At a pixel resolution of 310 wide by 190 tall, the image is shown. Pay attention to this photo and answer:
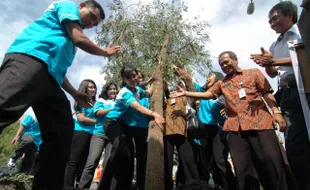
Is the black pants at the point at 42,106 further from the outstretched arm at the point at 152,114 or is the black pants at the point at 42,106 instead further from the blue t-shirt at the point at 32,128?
the blue t-shirt at the point at 32,128

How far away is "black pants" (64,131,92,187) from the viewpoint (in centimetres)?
389

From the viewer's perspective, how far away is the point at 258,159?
273cm

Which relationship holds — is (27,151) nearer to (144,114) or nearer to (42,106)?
(144,114)

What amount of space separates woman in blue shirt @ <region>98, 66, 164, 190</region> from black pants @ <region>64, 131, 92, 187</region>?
2.11 feet

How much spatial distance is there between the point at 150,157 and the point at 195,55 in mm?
5969

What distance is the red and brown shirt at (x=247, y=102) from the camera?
9.32 feet

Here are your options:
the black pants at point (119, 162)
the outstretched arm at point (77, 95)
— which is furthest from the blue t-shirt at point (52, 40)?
the black pants at point (119, 162)

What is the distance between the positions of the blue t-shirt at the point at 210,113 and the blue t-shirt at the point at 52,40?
8.49ft

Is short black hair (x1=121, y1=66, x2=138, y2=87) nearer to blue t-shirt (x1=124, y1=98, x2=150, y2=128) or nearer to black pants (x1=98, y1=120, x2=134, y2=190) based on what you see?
blue t-shirt (x1=124, y1=98, x2=150, y2=128)

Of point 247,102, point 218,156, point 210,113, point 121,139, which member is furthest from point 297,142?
point 121,139

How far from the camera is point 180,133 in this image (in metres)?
3.81

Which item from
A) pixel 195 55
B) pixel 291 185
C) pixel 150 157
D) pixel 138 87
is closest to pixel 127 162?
pixel 150 157

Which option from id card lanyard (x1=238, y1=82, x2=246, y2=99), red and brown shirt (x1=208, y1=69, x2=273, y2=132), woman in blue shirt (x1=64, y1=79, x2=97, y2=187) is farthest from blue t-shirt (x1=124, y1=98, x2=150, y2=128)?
id card lanyard (x1=238, y1=82, x2=246, y2=99)

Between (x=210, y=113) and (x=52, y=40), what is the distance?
2876mm
